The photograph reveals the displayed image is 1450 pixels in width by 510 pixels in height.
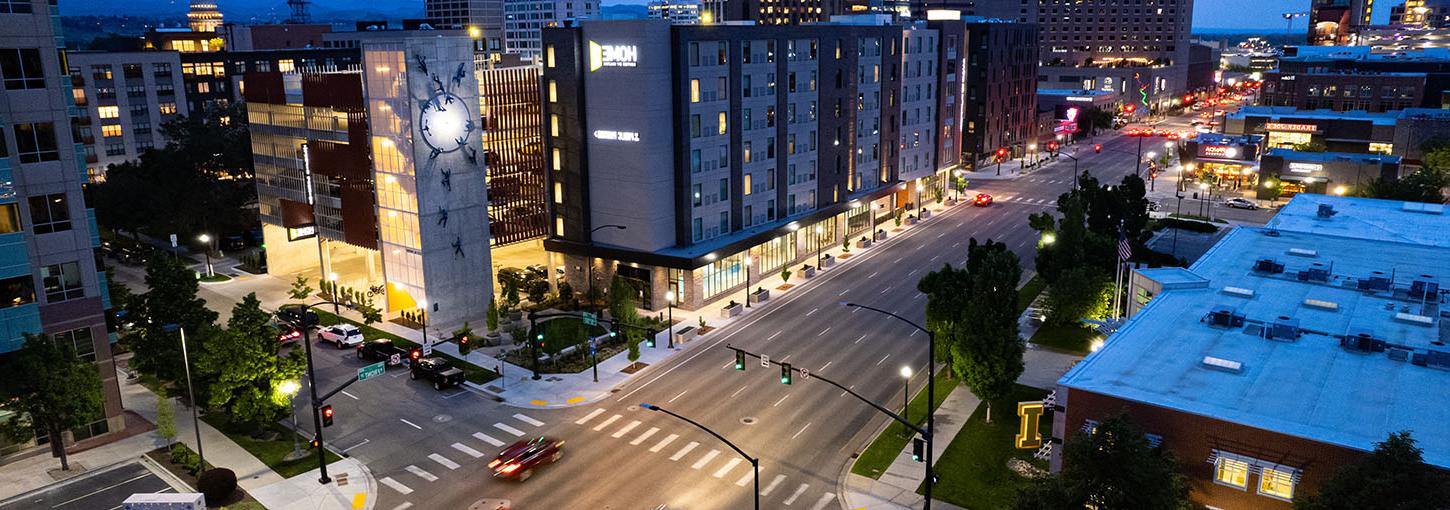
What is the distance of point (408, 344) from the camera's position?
6144cm

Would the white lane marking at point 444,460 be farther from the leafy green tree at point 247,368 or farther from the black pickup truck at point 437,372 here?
the black pickup truck at point 437,372

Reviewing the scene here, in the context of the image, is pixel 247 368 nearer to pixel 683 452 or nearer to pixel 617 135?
pixel 683 452

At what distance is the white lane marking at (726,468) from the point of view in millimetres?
41969

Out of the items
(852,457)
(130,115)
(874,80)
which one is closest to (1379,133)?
(874,80)

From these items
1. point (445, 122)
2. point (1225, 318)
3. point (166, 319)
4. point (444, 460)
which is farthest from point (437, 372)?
point (1225, 318)

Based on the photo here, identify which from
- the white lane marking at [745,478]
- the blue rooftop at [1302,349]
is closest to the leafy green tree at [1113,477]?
the blue rooftop at [1302,349]

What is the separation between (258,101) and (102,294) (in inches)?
1261

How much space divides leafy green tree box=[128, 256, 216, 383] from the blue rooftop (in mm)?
44878

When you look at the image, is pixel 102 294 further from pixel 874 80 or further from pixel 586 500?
pixel 874 80

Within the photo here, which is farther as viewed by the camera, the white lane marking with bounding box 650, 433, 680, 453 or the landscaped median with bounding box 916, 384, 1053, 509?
the white lane marking with bounding box 650, 433, 680, 453

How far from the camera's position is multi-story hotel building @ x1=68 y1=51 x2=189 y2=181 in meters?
124

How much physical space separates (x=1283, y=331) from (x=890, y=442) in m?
18.5

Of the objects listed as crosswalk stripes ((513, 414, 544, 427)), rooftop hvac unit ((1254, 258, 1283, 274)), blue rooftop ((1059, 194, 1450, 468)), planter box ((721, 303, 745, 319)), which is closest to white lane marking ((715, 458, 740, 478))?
crosswalk stripes ((513, 414, 544, 427))

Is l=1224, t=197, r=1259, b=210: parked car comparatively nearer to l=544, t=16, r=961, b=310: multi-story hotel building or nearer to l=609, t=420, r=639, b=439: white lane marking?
l=544, t=16, r=961, b=310: multi-story hotel building
